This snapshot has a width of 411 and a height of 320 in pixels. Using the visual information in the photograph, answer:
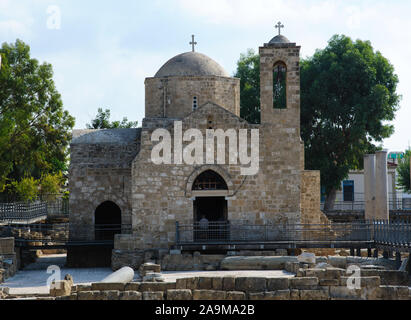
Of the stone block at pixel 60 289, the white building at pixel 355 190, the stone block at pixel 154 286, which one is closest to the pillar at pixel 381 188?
the stone block at pixel 154 286

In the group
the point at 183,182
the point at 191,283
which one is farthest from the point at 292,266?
the point at 183,182

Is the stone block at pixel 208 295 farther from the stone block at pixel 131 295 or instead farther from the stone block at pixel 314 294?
the stone block at pixel 314 294

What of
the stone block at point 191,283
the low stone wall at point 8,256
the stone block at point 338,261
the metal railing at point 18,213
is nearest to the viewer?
the stone block at point 191,283

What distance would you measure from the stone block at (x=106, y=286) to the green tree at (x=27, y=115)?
18061 millimetres

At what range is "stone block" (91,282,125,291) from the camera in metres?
14.1

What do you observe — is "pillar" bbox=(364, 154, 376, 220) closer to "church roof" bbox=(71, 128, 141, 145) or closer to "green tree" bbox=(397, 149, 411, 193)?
"church roof" bbox=(71, 128, 141, 145)

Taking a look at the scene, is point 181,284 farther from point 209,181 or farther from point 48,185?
point 48,185

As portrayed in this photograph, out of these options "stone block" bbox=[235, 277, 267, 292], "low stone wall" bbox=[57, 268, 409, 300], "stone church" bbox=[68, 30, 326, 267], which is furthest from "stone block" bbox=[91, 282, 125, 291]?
"stone church" bbox=[68, 30, 326, 267]

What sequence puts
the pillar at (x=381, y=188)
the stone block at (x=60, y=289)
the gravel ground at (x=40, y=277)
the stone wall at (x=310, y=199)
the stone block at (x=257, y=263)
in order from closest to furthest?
the stone block at (x=60, y=289) < the gravel ground at (x=40, y=277) < the stone block at (x=257, y=263) < the pillar at (x=381, y=188) < the stone wall at (x=310, y=199)

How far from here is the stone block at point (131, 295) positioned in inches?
547

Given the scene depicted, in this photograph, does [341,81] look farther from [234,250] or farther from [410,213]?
[234,250]

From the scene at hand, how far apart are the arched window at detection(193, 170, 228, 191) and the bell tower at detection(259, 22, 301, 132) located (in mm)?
2516
